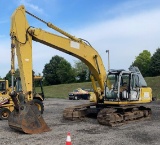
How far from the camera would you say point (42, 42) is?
12.5m

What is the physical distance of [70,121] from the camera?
13.7m

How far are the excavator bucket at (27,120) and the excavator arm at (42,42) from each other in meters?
0.71

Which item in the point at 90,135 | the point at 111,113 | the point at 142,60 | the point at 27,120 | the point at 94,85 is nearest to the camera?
the point at 90,135

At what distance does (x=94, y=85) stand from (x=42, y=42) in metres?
3.60

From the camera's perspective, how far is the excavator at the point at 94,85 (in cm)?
1076

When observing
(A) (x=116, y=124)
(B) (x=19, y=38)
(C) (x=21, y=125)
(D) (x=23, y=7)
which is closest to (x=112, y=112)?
(A) (x=116, y=124)

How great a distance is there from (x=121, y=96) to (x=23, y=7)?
5.72 m

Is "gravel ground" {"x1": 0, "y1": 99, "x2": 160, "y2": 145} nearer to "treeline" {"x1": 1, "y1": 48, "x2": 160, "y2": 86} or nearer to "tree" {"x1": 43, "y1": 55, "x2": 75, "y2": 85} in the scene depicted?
"treeline" {"x1": 1, "y1": 48, "x2": 160, "y2": 86}

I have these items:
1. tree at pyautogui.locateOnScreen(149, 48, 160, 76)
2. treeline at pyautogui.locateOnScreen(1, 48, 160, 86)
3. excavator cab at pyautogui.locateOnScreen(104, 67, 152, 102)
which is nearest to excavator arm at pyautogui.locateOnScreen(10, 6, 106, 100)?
excavator cab at pyautogui.locateOnScreen(104, 67, 152, 102)

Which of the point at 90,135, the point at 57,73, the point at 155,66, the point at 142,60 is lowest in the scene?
the point at 90,135

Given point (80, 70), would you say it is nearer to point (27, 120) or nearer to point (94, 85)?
point (94, 85)

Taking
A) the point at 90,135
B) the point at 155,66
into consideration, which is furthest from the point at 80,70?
the point at 90,135

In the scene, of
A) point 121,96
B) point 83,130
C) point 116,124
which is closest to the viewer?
point 83,130

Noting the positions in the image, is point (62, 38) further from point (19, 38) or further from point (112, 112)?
point (112, 112)
